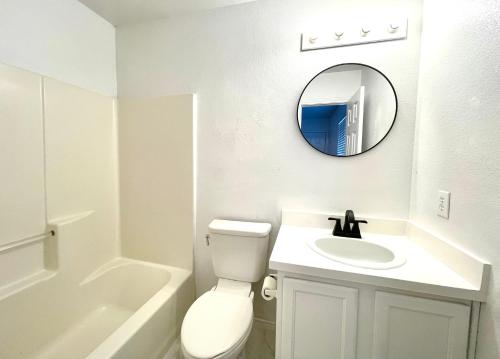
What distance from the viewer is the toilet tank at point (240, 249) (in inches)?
55.6

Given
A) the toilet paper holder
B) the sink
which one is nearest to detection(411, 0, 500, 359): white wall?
the sink

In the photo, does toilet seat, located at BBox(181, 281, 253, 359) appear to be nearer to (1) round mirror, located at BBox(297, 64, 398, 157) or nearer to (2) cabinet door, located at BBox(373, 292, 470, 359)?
(2) cabinet door, located at BBox(373, 292, 470, 359)

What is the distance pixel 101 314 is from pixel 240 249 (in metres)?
1.19

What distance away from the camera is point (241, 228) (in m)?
1.43

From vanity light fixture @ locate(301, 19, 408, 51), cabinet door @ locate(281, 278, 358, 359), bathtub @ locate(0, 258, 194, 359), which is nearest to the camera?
cabinet door @ locate(281, 278, 358, 359)

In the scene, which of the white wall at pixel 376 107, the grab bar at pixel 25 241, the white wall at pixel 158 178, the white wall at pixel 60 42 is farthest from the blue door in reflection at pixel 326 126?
the grab bar at pixel 25 241

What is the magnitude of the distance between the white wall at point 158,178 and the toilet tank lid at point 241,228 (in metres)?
0.31

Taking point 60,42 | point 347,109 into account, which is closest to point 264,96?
point 347,109

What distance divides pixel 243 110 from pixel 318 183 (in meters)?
0.73

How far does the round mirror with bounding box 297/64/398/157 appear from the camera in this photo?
4.33ft

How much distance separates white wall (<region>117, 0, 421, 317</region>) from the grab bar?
3.04 feet

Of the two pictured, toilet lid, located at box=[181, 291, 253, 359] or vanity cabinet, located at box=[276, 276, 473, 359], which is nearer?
vanity cabinet, located at box=[276, 276, 473, 359]

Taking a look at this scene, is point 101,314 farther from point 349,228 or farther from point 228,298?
point 349,228

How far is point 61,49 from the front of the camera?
141 centimetres
